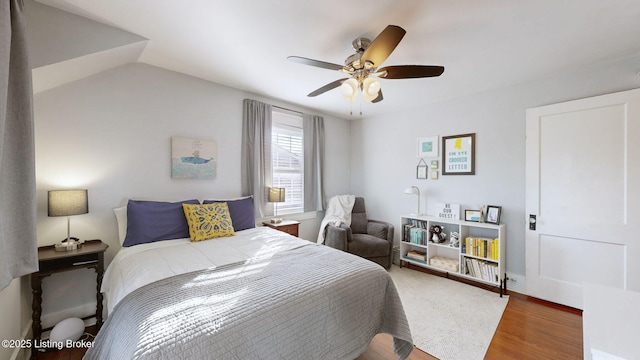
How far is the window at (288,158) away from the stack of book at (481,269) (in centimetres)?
256

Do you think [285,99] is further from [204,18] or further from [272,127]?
[204,18]

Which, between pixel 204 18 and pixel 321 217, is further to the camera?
pixel 321 217

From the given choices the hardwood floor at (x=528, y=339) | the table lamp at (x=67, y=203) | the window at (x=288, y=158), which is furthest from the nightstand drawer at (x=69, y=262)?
the window at (x=288, y=158)

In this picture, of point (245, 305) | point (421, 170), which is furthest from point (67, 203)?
point (421, 170)

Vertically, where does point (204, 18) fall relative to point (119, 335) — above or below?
above

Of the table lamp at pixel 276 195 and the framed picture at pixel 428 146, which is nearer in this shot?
the table lamp at pixel 276 195

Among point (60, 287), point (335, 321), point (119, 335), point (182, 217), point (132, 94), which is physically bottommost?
point (60, 287)

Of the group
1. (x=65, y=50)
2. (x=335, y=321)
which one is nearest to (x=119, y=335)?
(x=335, y=321)

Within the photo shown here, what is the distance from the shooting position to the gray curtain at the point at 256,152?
11.0ft

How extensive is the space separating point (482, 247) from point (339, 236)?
1852 millimetres

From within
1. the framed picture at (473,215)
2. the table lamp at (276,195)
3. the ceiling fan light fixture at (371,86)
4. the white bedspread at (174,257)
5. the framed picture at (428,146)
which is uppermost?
the ceiling fan light fixture at (371,86)

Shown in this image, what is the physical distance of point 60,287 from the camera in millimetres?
2150

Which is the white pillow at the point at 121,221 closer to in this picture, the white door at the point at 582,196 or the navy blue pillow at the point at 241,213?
the navy blue pillow at the point at 241,213

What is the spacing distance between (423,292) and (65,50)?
4138mm
